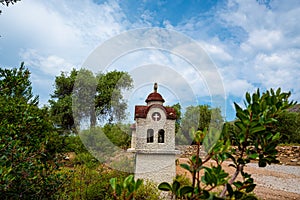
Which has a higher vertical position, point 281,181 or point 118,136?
point 118,136

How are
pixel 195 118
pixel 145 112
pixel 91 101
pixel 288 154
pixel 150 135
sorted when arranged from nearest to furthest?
1. pixel 145 112
2. pixel 150 135
3. pixel 195 118
4. pixel 288 154
5. pixel 91 101

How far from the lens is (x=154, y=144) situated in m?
6.62

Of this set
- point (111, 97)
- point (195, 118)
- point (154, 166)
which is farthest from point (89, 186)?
point (111, 97)

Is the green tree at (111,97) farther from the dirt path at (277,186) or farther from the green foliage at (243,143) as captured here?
the green foliage at (243,143)

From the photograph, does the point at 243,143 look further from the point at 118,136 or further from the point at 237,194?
the point at 118,136

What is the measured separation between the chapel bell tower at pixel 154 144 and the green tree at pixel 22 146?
3.55 meters

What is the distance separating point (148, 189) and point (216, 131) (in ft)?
17.3

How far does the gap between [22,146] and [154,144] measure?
444 cm

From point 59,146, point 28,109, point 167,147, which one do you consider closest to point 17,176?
point 28,109

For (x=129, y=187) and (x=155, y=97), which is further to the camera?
(x=155, y=97)

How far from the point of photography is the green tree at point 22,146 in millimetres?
2107

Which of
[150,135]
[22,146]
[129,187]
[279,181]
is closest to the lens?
[129,187]

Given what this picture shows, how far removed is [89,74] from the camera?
60.6 ft

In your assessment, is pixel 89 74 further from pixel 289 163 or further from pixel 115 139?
pixel 289 163
